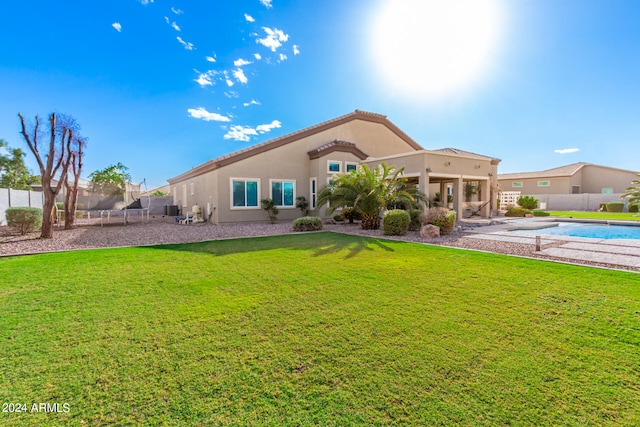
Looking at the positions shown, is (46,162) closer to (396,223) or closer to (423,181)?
(396,223)

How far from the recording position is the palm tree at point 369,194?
1350 cm

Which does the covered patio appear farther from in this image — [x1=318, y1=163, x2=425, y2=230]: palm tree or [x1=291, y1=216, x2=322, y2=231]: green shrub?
[x1=291, y1=216, x2=322, y2=231]: green shrub

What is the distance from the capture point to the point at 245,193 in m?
17.5

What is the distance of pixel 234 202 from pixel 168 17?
10052 mm

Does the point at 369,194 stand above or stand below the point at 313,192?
below

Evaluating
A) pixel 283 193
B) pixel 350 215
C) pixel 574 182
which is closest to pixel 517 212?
pixel 350 215

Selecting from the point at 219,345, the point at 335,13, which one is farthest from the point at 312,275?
the point at 335,13

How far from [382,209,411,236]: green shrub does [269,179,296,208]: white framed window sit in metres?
8.60

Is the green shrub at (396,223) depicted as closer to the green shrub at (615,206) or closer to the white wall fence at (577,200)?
the green shrub at (615,206)

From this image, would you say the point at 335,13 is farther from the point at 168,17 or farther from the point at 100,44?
the point at 100,44

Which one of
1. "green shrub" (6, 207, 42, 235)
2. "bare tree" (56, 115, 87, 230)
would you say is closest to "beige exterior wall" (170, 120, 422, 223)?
"bare tree" (56, 115, 87, 230)

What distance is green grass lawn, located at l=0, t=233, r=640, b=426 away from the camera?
2.29 meters

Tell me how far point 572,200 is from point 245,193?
37151 mm

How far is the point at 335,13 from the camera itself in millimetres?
14273
